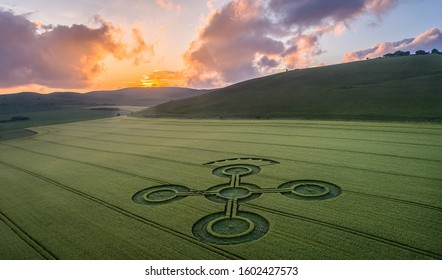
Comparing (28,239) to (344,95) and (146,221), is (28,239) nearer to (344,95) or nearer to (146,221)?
(146,221)

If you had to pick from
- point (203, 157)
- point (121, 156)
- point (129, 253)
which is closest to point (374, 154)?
point (203, 157)

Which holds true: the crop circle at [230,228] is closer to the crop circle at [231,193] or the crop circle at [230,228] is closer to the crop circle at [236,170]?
the crop circle at [231,193]

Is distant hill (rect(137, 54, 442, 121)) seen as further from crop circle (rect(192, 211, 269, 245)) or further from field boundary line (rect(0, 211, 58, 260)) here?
field boundary line (rect(0, 211, 58, 260))

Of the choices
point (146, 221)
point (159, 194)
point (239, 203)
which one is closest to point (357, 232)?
point (239, 203)

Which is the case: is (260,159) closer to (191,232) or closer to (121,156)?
(191,232)

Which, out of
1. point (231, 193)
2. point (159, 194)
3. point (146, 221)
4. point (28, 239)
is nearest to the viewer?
point (28, 239)
